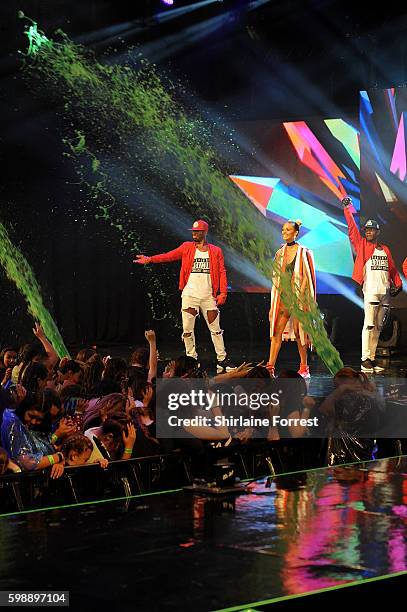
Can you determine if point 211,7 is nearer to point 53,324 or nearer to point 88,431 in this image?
point 53,324

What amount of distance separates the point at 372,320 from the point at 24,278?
6.81 metres

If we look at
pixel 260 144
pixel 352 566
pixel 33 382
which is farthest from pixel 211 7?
pixel 352 566

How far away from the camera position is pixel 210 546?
113 inches

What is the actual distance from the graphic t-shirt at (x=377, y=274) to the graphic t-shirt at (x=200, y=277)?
1.98m

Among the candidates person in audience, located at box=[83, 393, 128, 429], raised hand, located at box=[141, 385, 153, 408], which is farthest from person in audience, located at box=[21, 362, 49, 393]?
raised hand, located at box=[141, 385, 153, 408]

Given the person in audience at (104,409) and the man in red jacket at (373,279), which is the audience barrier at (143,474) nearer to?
the person in audience at (104,409)

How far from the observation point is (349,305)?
15.7m

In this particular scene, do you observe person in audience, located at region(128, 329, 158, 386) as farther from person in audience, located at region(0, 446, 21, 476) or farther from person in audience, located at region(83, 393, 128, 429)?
Result: person in audience, located at region(0, 446, 21, 476)

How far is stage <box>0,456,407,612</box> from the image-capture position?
2.47m

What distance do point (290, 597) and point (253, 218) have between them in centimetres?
1385

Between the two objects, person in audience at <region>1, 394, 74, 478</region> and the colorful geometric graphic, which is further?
the colorful geometric graphic

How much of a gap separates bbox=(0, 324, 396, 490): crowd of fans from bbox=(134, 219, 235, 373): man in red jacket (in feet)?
17.5

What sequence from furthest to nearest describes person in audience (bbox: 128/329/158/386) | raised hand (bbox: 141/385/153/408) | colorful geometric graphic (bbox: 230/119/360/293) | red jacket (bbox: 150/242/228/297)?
1. colorful geometric graphic (bbox: 230/119/360/293)
2. red jacket (bbox: 150/242/228/297)
3. person in audience (bbox: 128/329/158/386)
4. raised hand (bbox: 141/385/153/408)

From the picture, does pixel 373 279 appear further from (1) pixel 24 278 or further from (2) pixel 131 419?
(2) pixel 131 419
